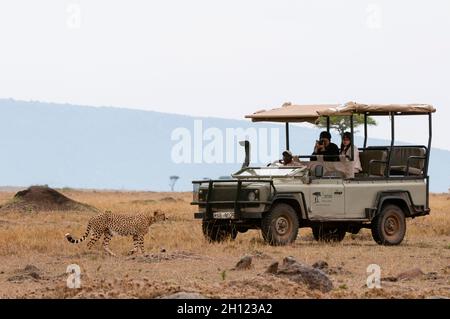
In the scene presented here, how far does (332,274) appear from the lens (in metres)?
16.5

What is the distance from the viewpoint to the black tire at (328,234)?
76.9ft

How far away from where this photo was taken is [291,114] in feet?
75.5

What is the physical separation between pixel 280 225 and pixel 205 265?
4.00m

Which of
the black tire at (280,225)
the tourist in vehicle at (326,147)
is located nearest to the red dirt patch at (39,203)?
the tourist in vehicle at (326,147)

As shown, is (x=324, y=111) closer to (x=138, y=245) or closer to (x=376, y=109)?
(x=376, y=109)

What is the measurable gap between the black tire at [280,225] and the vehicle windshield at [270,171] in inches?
26.8

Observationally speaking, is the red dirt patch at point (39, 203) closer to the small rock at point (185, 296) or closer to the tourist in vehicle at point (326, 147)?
the tourist in vehicle at point (326, 147)

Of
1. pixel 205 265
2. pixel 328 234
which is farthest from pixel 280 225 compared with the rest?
pixel 205 265

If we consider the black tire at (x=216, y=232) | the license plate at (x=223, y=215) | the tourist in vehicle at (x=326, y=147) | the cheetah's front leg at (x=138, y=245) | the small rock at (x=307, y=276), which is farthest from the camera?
the tourist in vehicle at (x=326, y=147)

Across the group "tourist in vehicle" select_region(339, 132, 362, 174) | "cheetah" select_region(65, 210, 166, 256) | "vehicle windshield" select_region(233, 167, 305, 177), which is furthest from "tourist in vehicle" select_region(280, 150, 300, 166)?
"cheetah" select_region(65, 210, 166, 256)
